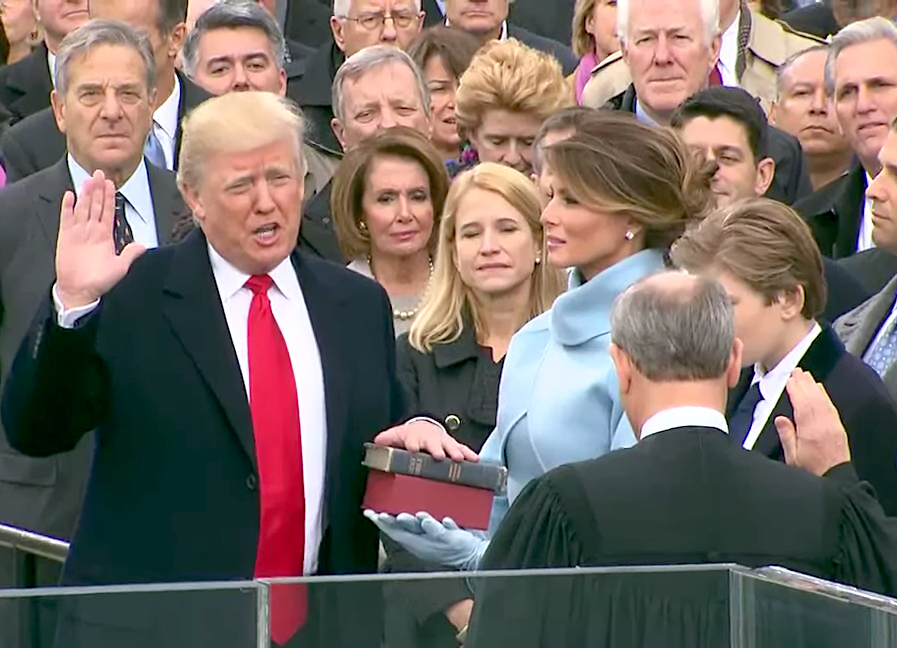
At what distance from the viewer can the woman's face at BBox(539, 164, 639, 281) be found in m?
5.77

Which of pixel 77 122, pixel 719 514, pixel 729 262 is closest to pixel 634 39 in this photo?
pixel 77 122

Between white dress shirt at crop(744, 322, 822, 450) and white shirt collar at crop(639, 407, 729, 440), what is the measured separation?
3.58ft

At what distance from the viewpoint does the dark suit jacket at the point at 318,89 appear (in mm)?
9727

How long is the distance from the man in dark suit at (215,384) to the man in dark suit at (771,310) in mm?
771

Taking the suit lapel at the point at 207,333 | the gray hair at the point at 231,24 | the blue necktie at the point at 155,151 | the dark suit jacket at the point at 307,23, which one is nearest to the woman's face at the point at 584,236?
the suit lapel at the point at 207,333

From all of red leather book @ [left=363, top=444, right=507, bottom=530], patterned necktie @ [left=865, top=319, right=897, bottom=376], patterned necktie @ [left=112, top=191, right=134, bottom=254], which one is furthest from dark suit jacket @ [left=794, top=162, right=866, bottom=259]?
red leather book @ [left=363, top=444, right=507, bottom=530]

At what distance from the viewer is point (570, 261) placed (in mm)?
5809

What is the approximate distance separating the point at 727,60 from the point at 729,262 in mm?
4006

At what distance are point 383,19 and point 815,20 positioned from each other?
7.37 feet

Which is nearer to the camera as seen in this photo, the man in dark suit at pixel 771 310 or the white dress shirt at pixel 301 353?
the white dress shirt at pixel 301 353

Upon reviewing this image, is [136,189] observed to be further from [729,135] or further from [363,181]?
[729,135]

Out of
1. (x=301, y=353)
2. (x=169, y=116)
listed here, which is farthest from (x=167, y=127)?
(x=301, y=353)

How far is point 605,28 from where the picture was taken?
33.2 feet

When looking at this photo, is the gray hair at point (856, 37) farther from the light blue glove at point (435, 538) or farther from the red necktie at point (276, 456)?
the red necktie at point (276, 456)
